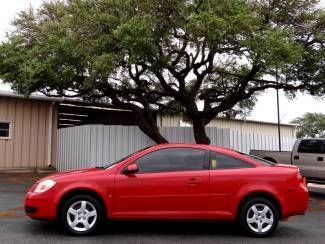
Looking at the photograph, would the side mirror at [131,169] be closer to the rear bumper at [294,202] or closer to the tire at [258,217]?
the tire at [258,217]

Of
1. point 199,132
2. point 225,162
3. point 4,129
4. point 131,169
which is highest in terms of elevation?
point 4,129

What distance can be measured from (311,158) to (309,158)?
69 mm

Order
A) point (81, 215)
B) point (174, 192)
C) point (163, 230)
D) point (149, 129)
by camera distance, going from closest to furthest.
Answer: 1. point (81, 215)
2. point (174, 192)
3. point (163, 230)
4. point (149, 129)

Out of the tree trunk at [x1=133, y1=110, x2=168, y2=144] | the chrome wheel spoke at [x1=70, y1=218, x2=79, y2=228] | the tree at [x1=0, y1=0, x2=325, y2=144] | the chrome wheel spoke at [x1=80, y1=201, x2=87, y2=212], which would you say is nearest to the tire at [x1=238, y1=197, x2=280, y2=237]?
the chrome wheel spoke at [x1=80, y1=201, x2=87, y2=212]

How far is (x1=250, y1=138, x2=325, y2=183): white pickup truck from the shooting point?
15.8 meters

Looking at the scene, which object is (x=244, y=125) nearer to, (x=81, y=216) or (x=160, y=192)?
(x=160, y=192)

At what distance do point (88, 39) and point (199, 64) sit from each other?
3.81 metres

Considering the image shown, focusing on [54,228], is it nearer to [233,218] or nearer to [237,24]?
[233,218]

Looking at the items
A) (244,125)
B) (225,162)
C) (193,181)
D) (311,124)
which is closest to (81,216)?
(193,181)

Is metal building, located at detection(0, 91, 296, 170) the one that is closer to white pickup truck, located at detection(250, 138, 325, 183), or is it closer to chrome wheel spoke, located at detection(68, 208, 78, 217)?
white pickup truck, located at detection(250, 138, 325, 183)

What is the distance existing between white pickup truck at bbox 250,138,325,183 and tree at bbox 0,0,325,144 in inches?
89.9

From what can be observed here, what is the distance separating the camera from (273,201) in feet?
27.8

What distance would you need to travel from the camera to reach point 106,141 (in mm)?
18562

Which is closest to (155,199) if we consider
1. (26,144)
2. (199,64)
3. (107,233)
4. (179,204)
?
(179,204)
